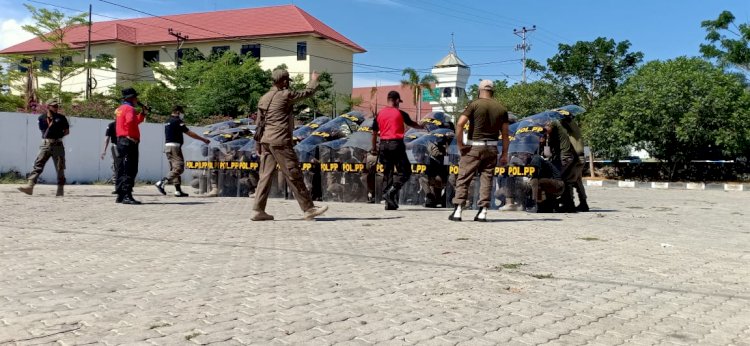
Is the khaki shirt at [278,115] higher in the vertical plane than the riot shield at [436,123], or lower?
lower

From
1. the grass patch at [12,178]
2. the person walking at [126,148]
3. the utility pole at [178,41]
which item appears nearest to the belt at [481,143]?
the person walking at [126,148]

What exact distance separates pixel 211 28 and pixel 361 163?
5213 centimetres

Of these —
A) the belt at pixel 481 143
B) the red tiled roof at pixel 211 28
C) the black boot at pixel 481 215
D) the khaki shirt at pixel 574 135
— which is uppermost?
the red tiled roof at pixel 211 28

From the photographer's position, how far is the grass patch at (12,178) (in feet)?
62.9

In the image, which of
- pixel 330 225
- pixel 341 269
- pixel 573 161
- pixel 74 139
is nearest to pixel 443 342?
pixel 341 269

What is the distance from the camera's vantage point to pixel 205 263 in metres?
5.34

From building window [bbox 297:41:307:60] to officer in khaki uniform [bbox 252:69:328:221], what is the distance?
51.3 meters

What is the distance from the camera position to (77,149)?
21.3 m

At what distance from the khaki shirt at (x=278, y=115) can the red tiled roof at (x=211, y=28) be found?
50201 millimetres

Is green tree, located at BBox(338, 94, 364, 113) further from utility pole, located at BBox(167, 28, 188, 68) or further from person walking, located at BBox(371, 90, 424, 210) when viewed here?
person walking, located at BBox(371, 90, 424, 210)

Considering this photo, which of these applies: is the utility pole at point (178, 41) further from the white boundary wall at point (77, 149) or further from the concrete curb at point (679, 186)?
the concrete curb at point (679, 186)

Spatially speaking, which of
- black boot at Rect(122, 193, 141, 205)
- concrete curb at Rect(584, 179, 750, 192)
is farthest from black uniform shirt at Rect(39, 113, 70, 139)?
concrete curb at Rect(584, 179, 750, 192)

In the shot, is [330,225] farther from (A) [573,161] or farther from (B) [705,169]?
(B) [705,169]

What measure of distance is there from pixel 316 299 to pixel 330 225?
13.5ft
